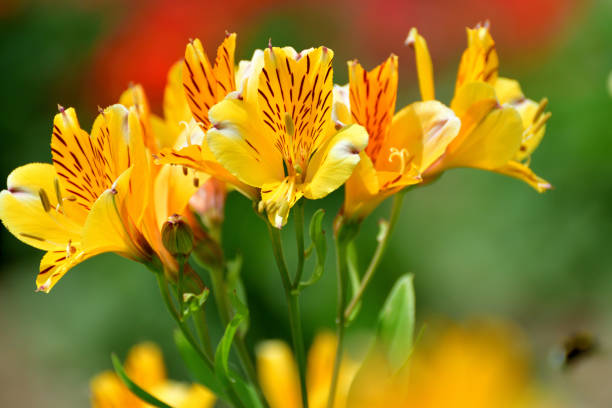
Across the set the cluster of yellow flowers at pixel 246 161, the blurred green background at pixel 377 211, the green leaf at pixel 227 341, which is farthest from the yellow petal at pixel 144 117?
the blurred green background at pixel 377 211

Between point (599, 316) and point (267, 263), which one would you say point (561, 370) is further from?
point (599, 316)

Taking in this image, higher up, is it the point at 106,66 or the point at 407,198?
the point at 106,66

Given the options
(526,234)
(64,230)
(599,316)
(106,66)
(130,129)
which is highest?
(130,129)

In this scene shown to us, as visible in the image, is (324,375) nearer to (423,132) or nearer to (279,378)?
(279,378)

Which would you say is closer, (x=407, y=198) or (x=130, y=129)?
(x=130, y=129)

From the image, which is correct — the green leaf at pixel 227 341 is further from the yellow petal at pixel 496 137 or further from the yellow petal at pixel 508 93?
the yellow petal at pixel 508 93

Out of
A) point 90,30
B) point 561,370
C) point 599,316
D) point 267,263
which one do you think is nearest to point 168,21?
point 90,30

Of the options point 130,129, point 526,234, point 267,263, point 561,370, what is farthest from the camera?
point 526,234
